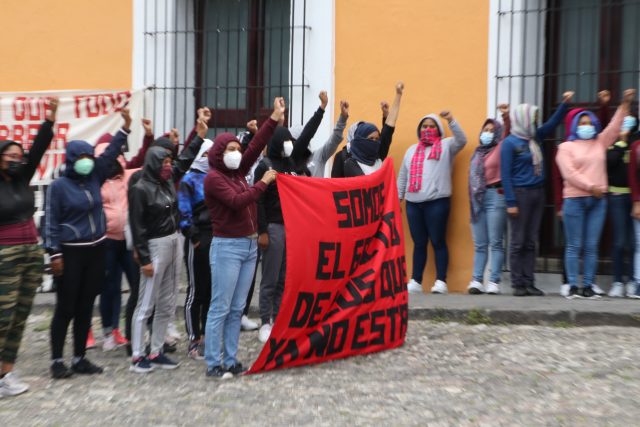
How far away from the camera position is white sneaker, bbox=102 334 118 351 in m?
8.07

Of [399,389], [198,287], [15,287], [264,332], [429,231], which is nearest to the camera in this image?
[399,389]

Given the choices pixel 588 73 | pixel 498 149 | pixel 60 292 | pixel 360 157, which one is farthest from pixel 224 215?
pixel 588 73

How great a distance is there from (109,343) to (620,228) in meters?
4.81

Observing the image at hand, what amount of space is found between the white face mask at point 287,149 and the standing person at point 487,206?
8.20 feet

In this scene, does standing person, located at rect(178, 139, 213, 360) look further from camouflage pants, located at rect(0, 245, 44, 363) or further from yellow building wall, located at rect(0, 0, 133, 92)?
yellow building wall, located at rect(0, 0, 133, 92)

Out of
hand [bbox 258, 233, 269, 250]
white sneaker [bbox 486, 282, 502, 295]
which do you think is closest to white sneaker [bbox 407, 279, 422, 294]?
white sneaker [bbox 486, 282, 502, 295]

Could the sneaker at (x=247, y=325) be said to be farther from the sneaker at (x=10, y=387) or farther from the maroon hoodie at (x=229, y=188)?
the sneaker at (x=10, y=387)

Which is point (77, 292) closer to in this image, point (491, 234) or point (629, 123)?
point (491, 234)

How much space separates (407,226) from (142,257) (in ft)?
12.8

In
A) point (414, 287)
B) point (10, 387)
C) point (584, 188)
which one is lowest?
point (10, 387)

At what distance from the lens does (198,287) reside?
299 inches

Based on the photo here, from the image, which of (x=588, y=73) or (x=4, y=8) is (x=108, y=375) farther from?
(x=4, y=8)

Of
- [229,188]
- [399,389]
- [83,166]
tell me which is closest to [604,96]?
[399,389]

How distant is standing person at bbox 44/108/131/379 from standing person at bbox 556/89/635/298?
4.41 metres
